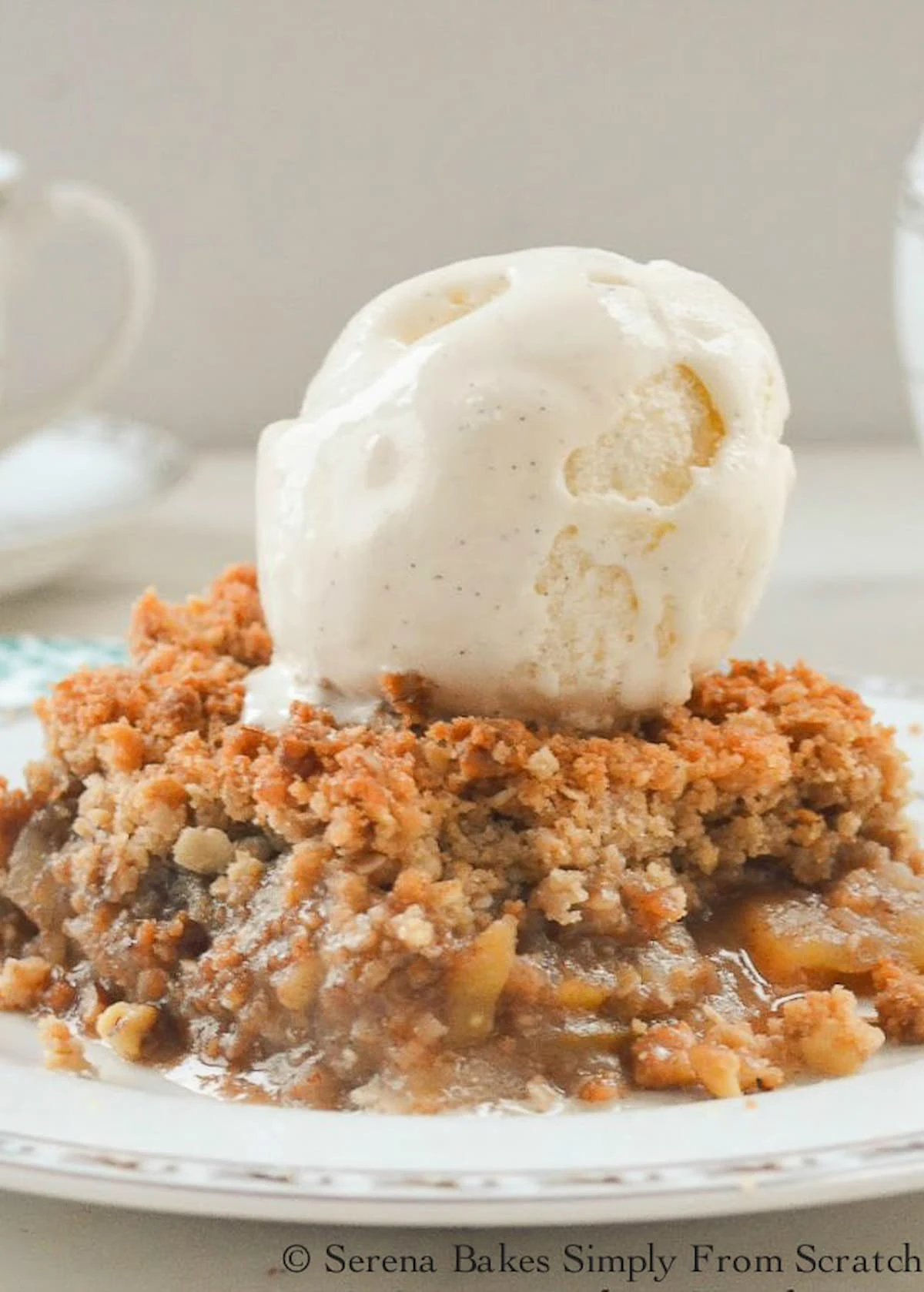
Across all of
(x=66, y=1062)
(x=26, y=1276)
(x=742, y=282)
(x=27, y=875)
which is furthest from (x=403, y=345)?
(x=742, y=282)

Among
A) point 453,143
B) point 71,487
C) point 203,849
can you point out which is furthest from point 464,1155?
point 453,143

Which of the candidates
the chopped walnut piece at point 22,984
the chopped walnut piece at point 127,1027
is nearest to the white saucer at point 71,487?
the chopped walnut piece at point 22,984

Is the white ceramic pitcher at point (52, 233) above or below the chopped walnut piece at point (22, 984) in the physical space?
above

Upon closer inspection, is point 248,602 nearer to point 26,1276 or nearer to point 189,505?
point 26,1276

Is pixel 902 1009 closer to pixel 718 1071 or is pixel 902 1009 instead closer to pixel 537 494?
pixel 718 1071

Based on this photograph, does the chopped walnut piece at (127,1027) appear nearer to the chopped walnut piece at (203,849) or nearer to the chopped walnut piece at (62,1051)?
the chopped walnut piece at (62,1051)

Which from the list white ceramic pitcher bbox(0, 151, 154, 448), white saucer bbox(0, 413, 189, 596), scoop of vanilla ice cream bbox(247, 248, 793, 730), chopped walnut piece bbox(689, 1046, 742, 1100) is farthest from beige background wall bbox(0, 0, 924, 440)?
chopped walnut piece bbox(689, 1046, 742, 1100)
